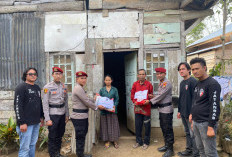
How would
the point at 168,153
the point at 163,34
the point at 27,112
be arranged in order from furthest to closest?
the point at 163,34, the point at 168,153, the point at 27,112

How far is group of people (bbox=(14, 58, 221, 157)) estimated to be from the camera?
251 cm

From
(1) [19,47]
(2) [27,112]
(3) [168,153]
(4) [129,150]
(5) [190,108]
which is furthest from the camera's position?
(1) [19,47]

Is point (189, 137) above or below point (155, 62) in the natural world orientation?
below

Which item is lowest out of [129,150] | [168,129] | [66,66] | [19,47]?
[129,150]

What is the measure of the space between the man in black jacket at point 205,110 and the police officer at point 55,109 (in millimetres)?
2516

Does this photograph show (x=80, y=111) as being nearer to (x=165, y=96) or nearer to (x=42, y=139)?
(x=42, y=139)

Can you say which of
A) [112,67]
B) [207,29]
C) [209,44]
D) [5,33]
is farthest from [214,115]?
[207,29]

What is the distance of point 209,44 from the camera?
468 inches

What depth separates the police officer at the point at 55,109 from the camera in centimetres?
341

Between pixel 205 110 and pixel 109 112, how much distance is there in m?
2.42

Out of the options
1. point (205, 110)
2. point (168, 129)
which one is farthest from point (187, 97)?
point (205, 110)

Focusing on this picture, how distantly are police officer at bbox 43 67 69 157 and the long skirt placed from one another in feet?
3.73

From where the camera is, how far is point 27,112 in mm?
2990

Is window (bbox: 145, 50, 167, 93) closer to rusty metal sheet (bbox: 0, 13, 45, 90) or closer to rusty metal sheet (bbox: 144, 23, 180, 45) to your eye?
rusty metal sheet (bbox: 144, 23, 180, 45)
